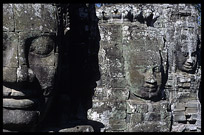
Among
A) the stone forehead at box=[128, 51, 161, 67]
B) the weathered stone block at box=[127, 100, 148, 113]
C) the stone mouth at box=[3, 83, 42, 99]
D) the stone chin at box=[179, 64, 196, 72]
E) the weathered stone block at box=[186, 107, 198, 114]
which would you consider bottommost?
the weathered stone block at box=[186, 107, 198, 114]

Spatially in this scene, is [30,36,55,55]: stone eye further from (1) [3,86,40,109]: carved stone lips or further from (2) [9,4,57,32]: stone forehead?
(1) [3,86,40,109]: carved stone lips

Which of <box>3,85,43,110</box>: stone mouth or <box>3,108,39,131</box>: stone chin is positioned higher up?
<box>3,85,43,110</box>: stone mouth

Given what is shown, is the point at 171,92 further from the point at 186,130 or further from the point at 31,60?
the point at 31,60

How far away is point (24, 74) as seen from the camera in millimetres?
2590

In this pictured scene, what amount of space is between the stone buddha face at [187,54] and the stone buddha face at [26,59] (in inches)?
91.1

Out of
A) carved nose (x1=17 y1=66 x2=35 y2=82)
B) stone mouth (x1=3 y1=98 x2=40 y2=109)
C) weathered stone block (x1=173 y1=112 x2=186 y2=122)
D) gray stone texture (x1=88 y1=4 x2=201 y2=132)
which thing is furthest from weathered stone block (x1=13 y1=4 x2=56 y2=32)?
weathered stone block (x1=173 y1=112 x2=186 y2=122)

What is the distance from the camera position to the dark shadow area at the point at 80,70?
11.0 ft

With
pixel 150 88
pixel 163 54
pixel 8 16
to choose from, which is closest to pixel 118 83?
pixel 150 88

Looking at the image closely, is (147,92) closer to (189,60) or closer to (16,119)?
(189,60)

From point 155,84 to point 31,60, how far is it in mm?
1551

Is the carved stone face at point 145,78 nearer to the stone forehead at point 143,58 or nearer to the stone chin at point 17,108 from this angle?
the stone forehead at point 143,58

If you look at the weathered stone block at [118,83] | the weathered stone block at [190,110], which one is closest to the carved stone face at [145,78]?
the weathered stone block at [118,83]

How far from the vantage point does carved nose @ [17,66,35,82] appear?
2.56 m

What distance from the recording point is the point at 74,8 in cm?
329
